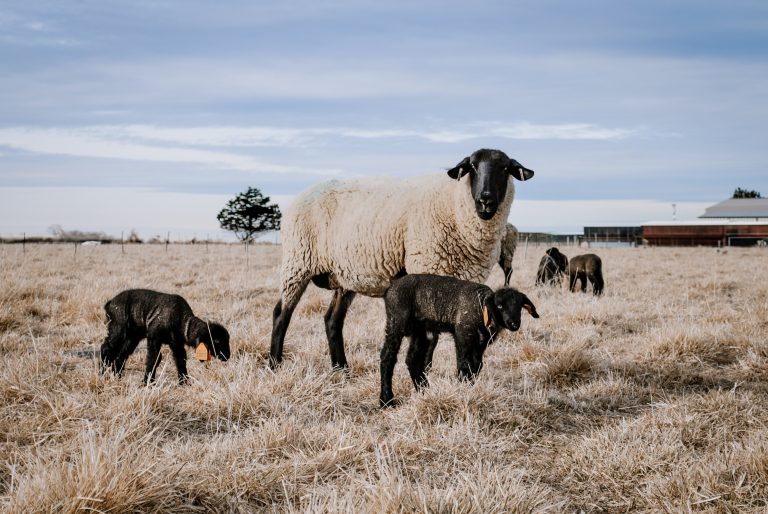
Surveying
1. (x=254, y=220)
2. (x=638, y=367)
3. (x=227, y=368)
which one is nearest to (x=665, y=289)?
(x=638, y=367)

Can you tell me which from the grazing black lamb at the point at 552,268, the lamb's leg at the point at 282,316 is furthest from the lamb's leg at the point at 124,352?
the grazing black lamb at the point at 552,268

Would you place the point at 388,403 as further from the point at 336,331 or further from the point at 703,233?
the point at 703,233

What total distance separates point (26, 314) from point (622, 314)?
9.39 metres

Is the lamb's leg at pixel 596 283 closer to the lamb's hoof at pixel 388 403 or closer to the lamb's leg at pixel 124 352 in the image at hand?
the lamb's hoof at pixel 388 403

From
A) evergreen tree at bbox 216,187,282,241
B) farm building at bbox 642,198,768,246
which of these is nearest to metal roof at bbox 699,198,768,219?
farm building at bbox 642,198,768,246

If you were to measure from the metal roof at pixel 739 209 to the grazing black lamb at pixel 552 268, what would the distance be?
58.9 metres

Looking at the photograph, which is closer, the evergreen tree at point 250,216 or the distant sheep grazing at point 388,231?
the distant sheep grazing at point 388,231

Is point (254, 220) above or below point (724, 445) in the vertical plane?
above

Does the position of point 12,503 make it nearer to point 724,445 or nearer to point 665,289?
point 724,445

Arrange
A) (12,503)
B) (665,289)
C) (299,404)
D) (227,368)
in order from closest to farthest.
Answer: (12,503), (299,404), (227,368), (665,289)

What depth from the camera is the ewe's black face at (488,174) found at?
18.6 ft

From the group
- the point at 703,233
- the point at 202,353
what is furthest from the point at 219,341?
the point at 703,233

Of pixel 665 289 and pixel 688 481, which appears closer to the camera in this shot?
pixel 688 481

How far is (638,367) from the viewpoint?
21.3 ft
